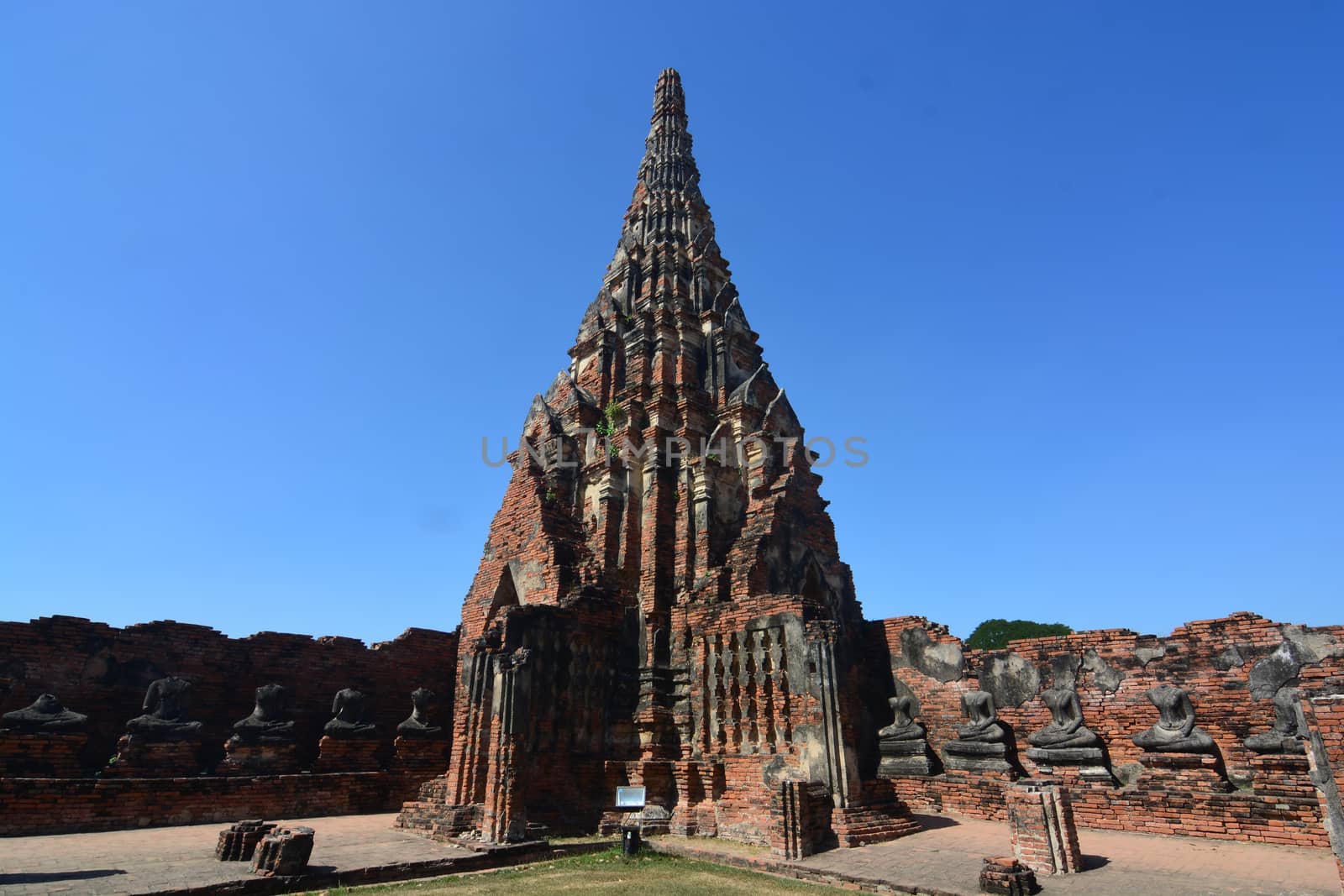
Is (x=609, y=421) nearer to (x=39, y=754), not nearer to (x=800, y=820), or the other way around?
(x=800, y=820)

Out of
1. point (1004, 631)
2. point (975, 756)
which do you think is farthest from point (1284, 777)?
point (1004, 631)

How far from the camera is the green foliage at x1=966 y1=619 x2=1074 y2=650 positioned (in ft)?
153

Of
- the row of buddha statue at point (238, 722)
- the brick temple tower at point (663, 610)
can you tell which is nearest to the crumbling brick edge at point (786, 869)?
the brick temple tower at point (663, 610)

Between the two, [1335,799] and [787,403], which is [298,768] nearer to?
[787,403]

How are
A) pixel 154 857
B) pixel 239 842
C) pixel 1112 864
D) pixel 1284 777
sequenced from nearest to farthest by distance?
pixel 1112 864 < pixel 239 842 < pixel 154 857 < pixel 1284 777

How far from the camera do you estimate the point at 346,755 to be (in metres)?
16.6

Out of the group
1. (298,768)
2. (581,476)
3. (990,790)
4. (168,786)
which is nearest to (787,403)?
(581,476)

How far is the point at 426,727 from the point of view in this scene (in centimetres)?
1717

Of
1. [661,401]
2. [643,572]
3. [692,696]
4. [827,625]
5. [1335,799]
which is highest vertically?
[661,401]

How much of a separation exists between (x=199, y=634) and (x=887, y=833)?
15329 millimetres

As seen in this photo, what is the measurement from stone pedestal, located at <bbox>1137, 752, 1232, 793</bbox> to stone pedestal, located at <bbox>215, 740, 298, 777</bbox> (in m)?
16.5

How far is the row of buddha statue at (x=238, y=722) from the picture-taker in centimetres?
1409

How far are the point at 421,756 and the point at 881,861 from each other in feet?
37.0

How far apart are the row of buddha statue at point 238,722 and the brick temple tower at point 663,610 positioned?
233cm
